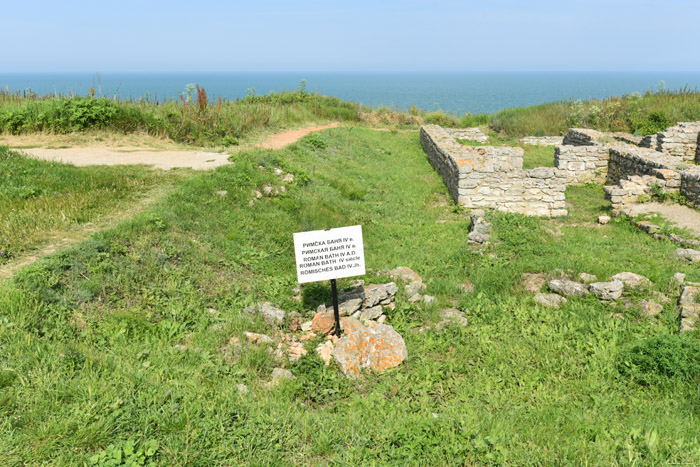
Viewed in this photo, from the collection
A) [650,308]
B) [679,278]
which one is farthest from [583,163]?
[650,308]

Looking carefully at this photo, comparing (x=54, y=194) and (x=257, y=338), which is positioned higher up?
(x=54, y=194)

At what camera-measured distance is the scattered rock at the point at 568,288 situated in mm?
6348

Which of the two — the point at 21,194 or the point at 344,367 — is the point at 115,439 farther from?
the point at 21,194

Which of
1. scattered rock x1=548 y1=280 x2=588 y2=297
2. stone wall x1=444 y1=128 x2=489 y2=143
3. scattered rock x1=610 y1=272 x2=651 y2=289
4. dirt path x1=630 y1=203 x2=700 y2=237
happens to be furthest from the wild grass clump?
scattered rock x1=610 y1=272 x2=651 y2=289

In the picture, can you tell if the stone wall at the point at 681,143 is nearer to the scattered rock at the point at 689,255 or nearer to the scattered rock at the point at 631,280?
the scattered rock at the point at 689,255

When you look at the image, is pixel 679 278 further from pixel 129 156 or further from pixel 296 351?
pixel 129 156

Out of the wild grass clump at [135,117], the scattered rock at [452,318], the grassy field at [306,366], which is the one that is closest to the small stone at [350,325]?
the grassy field at [306,366]

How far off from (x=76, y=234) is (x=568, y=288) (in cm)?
741

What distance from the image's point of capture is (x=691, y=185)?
10.8 metres

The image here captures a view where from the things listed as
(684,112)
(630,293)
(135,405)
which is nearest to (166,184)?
(135,405)

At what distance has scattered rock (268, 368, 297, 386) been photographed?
472 cm

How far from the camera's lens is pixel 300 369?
200 inches

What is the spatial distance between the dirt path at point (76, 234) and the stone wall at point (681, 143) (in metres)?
17.9

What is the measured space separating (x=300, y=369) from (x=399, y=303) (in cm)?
192
